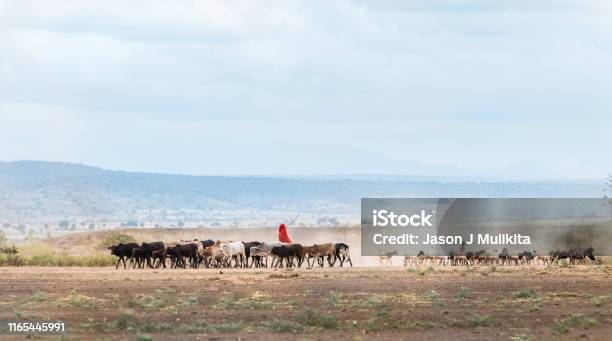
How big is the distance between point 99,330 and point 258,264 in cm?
2805

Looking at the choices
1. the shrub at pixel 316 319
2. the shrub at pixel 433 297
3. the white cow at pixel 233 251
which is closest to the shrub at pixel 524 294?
the shrub at pixel 433 297

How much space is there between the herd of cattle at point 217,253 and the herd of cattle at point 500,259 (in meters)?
3.44

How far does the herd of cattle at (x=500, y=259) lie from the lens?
180 feet

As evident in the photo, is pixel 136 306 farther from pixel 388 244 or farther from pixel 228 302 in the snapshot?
pixel 388 244

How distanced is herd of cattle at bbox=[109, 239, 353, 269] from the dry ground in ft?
26.0

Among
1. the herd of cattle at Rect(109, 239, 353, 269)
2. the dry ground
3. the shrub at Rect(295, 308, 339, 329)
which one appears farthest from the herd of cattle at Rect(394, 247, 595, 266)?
the shrub at Rect(295, 308, 339, 329)

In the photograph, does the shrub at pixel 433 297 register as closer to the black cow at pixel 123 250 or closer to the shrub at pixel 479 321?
the shrub at pixel 479 321

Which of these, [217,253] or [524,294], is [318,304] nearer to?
[524,294]

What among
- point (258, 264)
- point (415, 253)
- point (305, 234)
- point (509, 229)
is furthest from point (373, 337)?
point (305, 234)

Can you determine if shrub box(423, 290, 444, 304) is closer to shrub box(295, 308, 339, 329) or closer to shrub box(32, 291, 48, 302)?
shrub box(295, 308, 339, 329)

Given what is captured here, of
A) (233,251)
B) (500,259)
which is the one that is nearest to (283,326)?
(233,251)

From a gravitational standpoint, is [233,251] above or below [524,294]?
above

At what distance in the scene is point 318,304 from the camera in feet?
105

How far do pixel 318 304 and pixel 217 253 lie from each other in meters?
22.9
